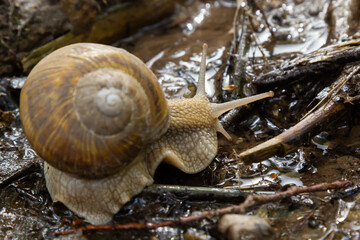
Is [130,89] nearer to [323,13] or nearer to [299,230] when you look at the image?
[299,230]

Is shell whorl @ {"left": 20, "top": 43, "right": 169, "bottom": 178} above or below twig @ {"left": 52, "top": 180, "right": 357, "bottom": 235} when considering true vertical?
above

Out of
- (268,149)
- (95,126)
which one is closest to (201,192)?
(268,149)

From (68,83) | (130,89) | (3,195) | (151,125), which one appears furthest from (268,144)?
(3,195)

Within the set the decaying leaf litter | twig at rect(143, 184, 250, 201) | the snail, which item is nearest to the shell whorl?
the snail

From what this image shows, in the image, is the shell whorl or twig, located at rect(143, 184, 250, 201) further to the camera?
twig, located at rect(143, 184, 250, 201)

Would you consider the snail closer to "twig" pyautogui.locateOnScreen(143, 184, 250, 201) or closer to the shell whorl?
the shell whorl

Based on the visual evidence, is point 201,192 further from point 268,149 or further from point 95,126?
point 95,126

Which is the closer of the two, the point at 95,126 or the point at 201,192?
the point at 95,126
